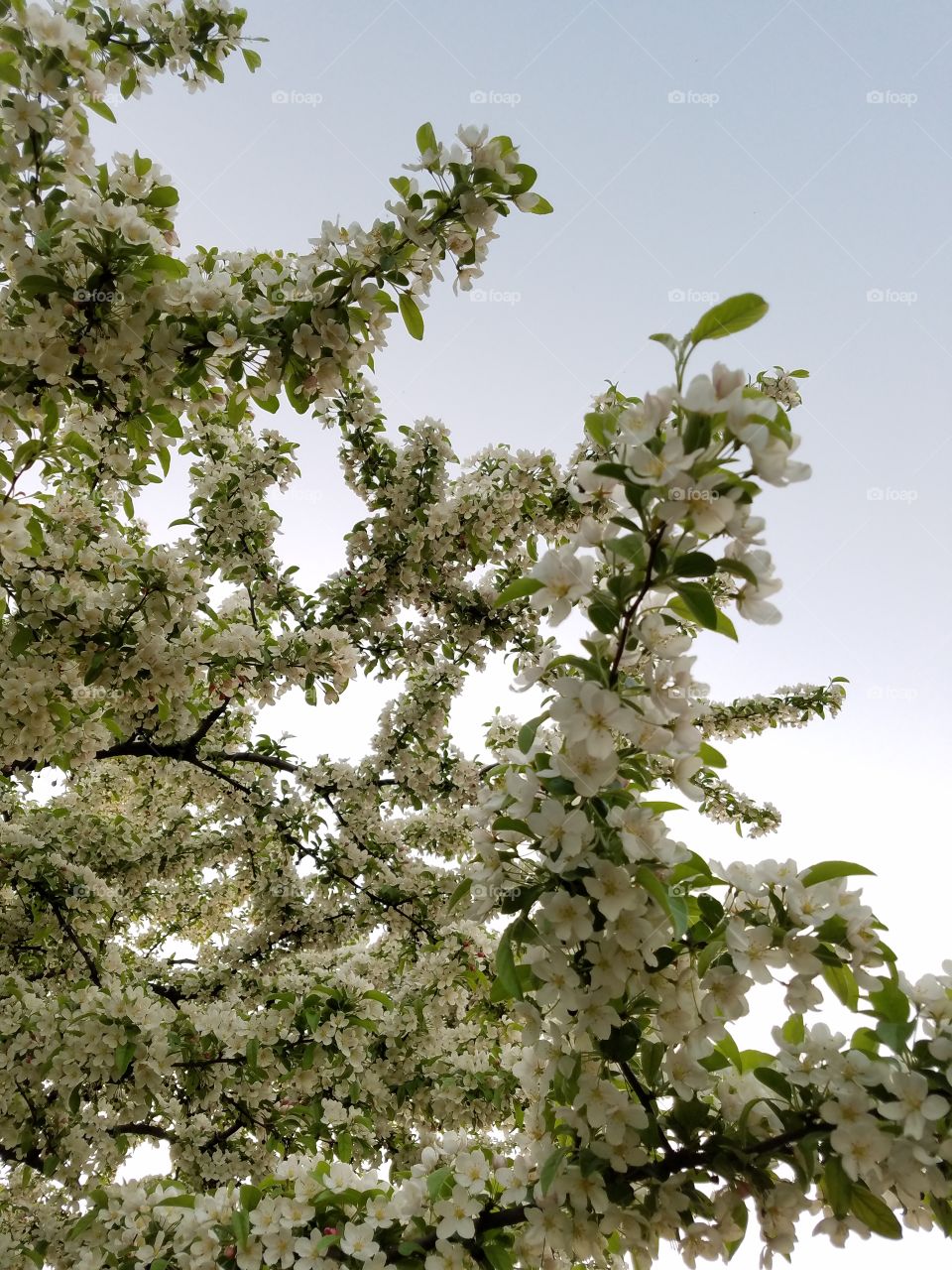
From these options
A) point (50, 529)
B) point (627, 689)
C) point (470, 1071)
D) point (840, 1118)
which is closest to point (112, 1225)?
point (470, 1071)

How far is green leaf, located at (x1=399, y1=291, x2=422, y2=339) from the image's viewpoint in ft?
7.54

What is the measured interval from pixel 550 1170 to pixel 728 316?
1503 mm

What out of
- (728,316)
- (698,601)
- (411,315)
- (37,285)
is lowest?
(698,601)

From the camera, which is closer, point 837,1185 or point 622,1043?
point 837,1185

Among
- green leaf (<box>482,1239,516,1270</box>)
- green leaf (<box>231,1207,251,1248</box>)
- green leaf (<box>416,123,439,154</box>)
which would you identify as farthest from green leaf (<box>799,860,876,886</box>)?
green leaf (<box>416,123,439,154</box>)

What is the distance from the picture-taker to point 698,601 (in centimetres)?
128

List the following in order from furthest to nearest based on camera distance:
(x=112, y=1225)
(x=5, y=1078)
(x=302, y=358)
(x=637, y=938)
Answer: (x=5, y=1078) < (x=302, y=358) < (x=112, y=1225) < (x=637, y=938)

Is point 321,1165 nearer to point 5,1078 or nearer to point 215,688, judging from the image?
point 5,1078

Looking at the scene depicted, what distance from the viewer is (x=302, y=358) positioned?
2273 millimetres

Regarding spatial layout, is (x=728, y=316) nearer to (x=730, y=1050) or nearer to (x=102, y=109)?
(x=730, y=1050)

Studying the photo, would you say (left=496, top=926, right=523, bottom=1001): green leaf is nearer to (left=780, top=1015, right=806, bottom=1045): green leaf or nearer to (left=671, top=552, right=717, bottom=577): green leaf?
(left=780, top=1015, right=806, bottom=1045): green leaf

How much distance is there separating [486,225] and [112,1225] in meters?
2.92

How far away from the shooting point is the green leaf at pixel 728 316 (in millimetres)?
A: 1285

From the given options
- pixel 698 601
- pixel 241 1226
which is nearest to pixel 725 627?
pixel 698 601
